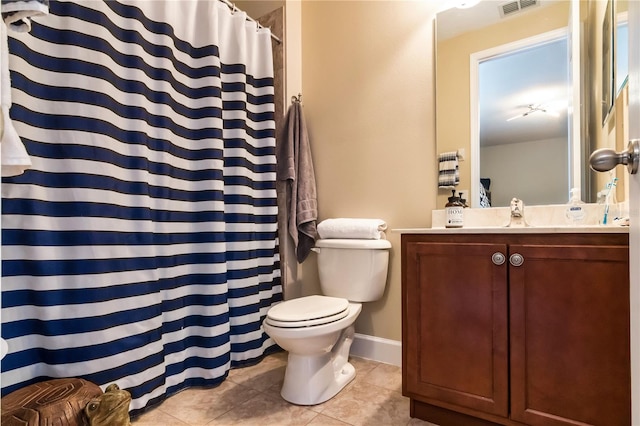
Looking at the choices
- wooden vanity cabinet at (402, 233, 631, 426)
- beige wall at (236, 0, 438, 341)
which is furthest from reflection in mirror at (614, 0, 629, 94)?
beige wall at (236, 0, 438, 341)

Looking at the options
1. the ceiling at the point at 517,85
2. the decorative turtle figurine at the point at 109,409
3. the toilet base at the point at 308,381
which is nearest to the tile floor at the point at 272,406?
the toilet base at the point at 308,381

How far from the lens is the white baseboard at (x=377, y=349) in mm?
1912

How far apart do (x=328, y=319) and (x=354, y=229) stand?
0.56 meters

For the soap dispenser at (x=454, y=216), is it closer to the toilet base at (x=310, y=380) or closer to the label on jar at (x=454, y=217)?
the label on jar at (x=454, y=217)

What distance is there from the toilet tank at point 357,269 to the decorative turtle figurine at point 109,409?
1.06m

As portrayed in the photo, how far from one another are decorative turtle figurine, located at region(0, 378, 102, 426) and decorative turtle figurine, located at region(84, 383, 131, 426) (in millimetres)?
22

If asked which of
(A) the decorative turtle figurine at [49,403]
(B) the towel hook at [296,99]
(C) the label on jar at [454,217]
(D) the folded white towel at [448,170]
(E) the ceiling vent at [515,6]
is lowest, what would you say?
(A) the decorative turtle figurine at [49,403]

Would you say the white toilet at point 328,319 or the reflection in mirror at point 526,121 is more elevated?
the reflection in mirror at point 526,121

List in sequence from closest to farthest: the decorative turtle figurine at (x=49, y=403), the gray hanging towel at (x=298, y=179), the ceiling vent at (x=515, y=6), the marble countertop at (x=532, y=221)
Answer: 1. the decorative turtle figurine at (x=49, y=403)
2. the marble countertop at (x=532, y=221)
3. the ceiling vent at (x=515, y=6)
4. the gray hanging towel at (x=298, y=179)

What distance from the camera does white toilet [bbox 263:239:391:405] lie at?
4.76ft

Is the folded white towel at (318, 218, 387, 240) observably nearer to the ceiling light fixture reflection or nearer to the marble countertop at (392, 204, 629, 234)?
the marble countertop at (392, 204, 629, 234)

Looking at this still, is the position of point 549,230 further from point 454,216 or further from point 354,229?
point 354,229

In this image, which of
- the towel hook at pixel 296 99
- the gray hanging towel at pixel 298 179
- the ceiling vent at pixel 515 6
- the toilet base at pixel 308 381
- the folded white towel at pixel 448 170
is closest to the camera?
the toilet base at pixel 308 381

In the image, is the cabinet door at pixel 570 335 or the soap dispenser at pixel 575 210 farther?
the soap dispenser at pixel 575 210
